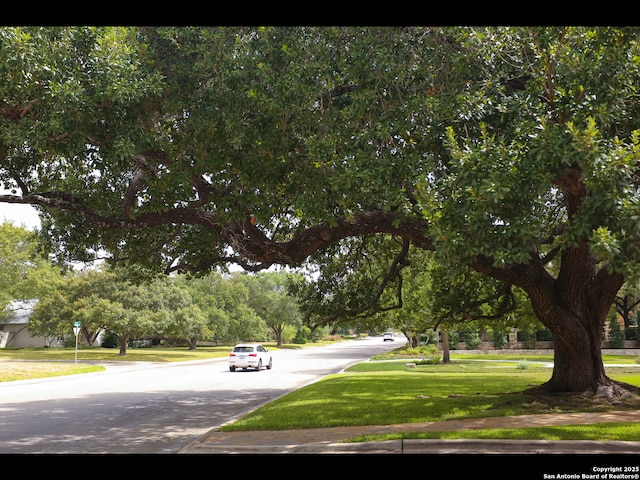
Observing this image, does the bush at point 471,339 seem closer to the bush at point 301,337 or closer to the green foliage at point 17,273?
the green foliage at point 17,273

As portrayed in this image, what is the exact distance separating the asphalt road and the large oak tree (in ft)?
14.0

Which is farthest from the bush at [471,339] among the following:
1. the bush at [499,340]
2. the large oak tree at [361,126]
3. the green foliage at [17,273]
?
the large oak tree at [361,126]

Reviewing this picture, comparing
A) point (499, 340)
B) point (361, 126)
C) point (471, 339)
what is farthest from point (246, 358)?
point (499, 340)

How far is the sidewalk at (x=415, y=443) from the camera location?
325 inches

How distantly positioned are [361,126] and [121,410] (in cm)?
978

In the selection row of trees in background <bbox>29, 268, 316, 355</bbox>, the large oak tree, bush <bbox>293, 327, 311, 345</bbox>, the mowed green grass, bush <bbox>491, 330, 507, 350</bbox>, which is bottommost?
bush <bbox>293, 327, 311, 345</bbox>

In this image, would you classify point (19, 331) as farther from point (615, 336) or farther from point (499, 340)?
point (615, 336)

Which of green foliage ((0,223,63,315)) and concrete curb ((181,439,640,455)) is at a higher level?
green foliage ((0,223,63,315))

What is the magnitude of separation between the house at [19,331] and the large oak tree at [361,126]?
54.1 m

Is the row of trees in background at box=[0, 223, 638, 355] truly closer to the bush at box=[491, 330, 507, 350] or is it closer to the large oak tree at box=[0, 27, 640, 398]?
the bush at box=[491, 330, 507, 350]

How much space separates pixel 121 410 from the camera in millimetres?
14664

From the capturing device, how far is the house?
59.8 metres

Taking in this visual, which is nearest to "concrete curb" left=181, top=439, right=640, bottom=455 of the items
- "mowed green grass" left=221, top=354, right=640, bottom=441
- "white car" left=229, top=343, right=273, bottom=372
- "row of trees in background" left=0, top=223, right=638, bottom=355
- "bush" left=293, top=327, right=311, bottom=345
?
"mowed green grass" left=221, top=354, right=640, bottom=441
